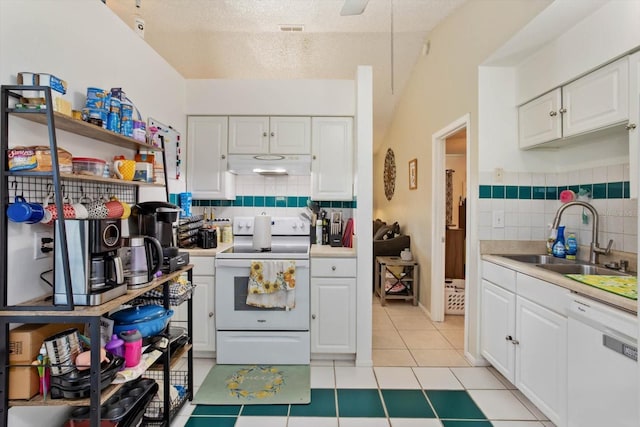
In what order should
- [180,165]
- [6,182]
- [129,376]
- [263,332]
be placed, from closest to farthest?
1. [6,182]
2. [129,376]
3. [263,332]
4. [180,165]

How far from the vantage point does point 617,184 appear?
83.5 inches

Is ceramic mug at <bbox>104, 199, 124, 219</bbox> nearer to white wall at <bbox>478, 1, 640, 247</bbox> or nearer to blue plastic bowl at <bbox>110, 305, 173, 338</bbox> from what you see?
blue plastic bowl at <bbox>110, 305, 173, 338</bbox>

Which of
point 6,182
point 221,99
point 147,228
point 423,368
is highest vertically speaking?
point 221,99

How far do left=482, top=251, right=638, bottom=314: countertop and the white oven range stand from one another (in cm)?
145

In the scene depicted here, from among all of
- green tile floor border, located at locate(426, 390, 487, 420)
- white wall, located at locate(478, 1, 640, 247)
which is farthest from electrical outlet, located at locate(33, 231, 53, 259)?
white wall, located at locate(478, 1, 640, 247)

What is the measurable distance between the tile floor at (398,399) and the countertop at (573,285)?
0.88m

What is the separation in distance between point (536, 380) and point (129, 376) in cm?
215

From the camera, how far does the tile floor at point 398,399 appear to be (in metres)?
2.00

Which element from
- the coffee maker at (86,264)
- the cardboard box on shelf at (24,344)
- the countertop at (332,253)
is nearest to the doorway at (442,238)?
the countertop at (332,253)

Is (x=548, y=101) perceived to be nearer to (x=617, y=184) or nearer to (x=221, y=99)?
(x=617, y=184)

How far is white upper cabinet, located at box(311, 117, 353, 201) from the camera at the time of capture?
310cm

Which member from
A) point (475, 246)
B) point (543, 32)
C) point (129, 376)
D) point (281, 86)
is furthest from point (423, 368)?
point (281, 86)

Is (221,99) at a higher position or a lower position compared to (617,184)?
higher

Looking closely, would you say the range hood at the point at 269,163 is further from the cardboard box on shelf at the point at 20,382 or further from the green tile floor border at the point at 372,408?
the cardboard box on shelf at the point at 20,382
